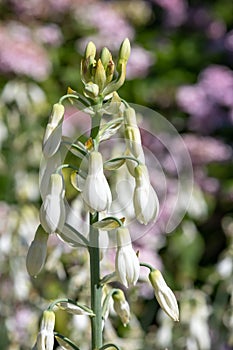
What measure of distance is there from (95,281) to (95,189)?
193 mm

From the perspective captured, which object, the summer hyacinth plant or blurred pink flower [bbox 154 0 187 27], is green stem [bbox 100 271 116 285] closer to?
the summer hyacinth plant

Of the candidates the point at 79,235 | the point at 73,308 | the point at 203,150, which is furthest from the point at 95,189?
the point at 203,150

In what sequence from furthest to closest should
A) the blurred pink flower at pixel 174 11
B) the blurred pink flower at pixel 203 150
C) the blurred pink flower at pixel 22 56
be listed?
the blurred pink flower at pixel 174 11 < the blurred pink flower at pixel 22 56 < the blurred pink flower at pixel 203 150

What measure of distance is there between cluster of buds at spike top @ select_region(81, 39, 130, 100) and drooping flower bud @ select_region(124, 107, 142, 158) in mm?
56

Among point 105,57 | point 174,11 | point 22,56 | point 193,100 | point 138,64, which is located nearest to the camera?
point 105,57

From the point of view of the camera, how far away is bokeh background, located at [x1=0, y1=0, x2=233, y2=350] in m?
3.08

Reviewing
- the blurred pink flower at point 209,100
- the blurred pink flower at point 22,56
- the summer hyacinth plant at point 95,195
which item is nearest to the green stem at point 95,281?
the summer hyacinth plant at point 95,195

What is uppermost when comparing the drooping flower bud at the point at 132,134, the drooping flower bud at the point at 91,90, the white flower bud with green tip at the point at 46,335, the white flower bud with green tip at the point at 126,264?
the drooping flower bud at the point at 91,90

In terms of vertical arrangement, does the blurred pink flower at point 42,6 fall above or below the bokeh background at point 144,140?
above

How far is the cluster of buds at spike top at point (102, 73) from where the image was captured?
5.66 ft

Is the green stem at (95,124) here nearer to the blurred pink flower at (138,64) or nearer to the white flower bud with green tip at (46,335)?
the white flower bud with green tip at (46,335)

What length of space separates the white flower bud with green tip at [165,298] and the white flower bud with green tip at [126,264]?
0.07m

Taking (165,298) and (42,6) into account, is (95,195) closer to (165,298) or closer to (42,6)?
→ (165,298)

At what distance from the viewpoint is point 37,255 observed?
1731 mm
